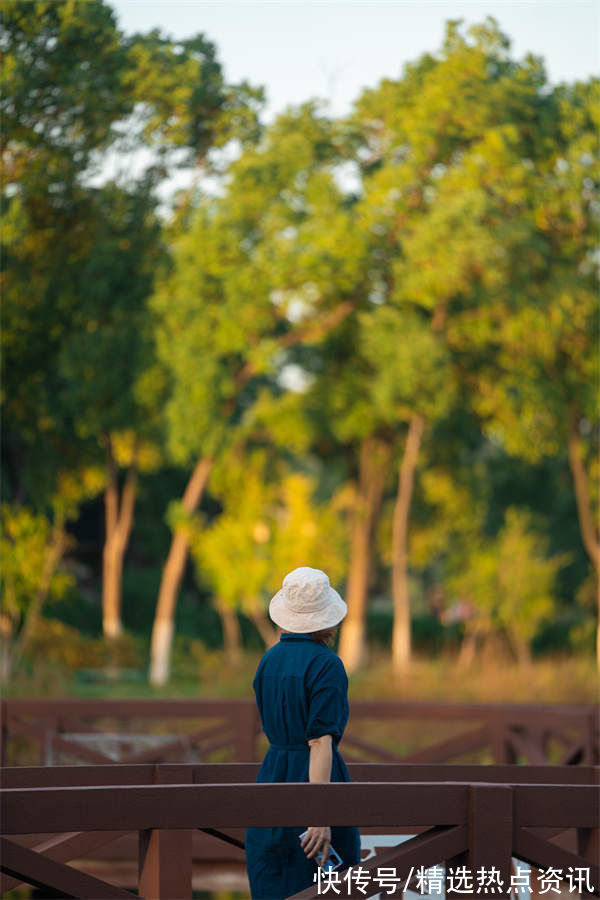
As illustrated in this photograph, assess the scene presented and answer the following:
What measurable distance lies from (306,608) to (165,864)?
3.42 feet

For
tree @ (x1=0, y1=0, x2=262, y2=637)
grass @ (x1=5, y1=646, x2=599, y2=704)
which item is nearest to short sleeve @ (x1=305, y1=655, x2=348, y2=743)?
grass @ (x1=5, y1=646, x2=599, y2=704)

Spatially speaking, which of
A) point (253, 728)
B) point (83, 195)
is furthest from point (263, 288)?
point (253, 728)

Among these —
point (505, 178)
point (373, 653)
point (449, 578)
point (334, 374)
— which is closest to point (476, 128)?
point (505, 178)

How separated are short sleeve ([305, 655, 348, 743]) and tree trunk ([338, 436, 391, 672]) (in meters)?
22.0

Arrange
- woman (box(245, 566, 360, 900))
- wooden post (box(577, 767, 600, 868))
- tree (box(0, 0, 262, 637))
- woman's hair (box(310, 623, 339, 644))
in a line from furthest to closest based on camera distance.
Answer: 1. tree (box(0, 0, 262, 637))
2. wooden post (box(577, 767, 600, 868))
3. woman's hair (box(310, 623, 339, 644))
4. woman (box(245, 566, 360, 900))

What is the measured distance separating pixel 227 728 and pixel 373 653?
21.3m

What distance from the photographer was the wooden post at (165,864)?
172 inches

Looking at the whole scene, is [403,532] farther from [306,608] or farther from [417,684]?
[306,608]

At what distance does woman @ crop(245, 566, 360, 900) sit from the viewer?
4180mm

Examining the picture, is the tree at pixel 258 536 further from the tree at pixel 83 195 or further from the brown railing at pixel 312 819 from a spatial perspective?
the brown railing at pixel 312 819

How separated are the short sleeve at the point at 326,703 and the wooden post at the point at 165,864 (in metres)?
0.67

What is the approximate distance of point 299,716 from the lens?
4.20 meters

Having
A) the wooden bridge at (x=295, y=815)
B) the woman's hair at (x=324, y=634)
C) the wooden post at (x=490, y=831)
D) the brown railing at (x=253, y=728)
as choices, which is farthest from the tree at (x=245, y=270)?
the wooden post at (x=490, y=831)

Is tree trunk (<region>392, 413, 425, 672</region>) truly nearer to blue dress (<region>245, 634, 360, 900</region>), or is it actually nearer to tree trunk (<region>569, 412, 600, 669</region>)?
tree trunk (<region>569, 412, 600, 669</region>)
